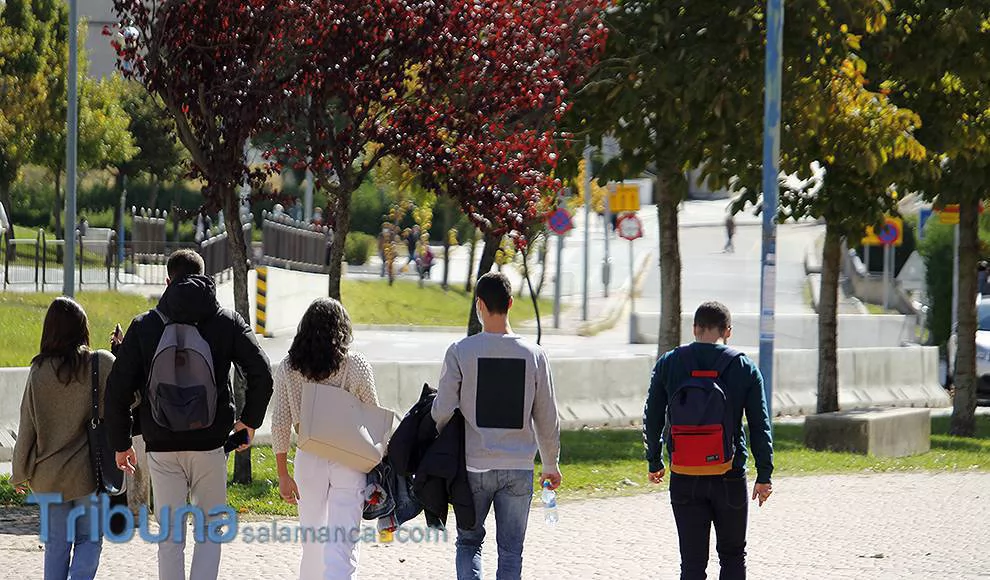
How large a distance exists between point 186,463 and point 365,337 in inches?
1107

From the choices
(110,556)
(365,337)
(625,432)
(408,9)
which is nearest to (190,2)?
(408,9)

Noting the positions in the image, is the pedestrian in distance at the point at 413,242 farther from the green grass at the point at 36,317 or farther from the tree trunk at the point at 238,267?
the tree trunk at the point at 238,267

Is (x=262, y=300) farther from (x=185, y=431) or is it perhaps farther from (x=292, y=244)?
(x=185, y=431)

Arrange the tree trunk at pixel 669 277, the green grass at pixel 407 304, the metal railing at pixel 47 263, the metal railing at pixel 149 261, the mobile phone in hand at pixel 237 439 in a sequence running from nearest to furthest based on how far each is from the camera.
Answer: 1. the mobile phone in hand at pixel 237 439
2. the tree trunk at pixel 669 277
3. the metal railing at pixel 47 263
4. the metal railing at pixel 149 261
5. the green grass at pixel 407 304

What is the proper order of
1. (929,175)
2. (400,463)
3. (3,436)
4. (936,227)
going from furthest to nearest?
1. (936,227)
2. (929,175)
3. (3,436)
4. (400,463)

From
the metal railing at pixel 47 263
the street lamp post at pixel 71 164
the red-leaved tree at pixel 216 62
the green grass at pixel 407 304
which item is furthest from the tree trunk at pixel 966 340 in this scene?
the green grass at pixel 407 304

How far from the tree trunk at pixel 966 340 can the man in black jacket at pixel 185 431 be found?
15.1 meters

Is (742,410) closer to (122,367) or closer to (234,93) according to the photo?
(122,367)

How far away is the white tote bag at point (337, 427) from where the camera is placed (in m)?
7.32

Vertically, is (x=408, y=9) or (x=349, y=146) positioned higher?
(x=408, y=9)

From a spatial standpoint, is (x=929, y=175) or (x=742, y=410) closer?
(x=742, y=410)

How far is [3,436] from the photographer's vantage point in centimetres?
1481

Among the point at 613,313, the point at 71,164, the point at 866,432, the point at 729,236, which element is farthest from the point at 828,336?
the point at 729,236

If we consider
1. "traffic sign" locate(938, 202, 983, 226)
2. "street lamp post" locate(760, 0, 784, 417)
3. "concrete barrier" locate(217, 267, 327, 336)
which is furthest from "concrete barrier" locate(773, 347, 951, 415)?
"concrete barrier" locate(217, 267, 327, 336)
